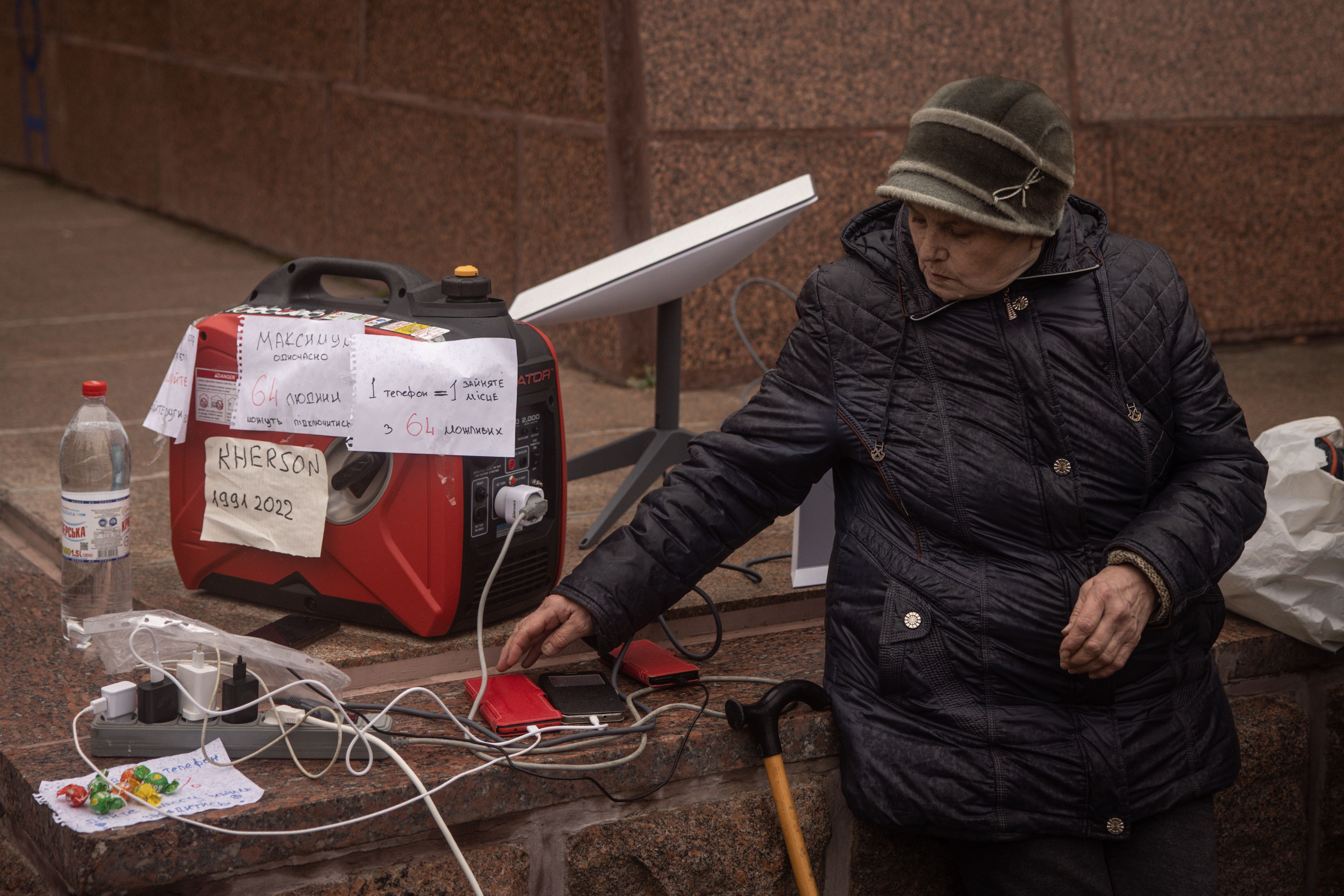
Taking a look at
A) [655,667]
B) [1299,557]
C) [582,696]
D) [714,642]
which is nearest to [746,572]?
[714,642]

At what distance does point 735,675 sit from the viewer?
8.04ft

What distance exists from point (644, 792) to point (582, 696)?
0.67 ft

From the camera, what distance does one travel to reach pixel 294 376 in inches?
91.6

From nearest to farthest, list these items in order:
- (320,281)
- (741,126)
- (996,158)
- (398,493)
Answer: (996,158)
(398,493)
(320,281)
(741,126)

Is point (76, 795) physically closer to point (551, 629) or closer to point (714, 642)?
point (551, 629)

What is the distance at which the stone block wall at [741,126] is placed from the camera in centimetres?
444

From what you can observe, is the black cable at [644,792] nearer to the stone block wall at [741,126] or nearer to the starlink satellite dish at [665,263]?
the starlink satellite dish at [665,263]

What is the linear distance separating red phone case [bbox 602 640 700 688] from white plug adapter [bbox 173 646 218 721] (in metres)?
0.65

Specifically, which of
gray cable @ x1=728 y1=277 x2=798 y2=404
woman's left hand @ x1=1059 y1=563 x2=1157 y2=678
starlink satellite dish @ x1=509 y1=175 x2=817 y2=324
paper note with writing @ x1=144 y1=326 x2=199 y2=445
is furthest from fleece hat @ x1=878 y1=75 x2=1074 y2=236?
gray cable @ x1=728 y1=277 x2=798 y2=404

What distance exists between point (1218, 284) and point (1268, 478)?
8.94 ft

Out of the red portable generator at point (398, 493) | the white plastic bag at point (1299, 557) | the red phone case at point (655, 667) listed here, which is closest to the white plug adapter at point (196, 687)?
the red portable generator at point (398, 493)

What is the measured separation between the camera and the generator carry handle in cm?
A: 239

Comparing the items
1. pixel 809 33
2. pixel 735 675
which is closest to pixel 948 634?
pixel 735 675

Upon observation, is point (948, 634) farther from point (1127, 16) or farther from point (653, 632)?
point (1127, 16)
